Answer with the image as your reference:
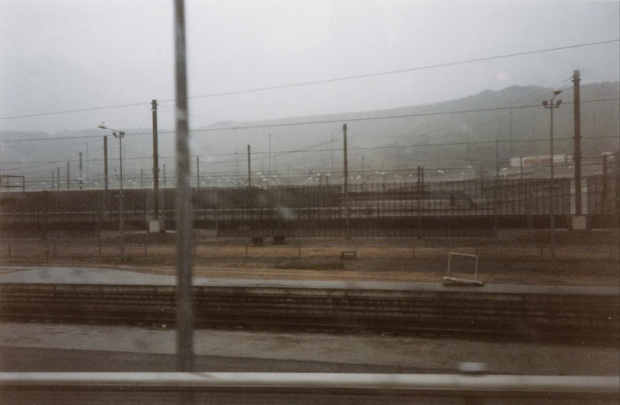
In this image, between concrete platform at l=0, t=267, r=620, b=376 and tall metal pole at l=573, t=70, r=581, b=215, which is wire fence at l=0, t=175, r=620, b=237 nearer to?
tall metal pole at l=573, t=70, r=581, b=215

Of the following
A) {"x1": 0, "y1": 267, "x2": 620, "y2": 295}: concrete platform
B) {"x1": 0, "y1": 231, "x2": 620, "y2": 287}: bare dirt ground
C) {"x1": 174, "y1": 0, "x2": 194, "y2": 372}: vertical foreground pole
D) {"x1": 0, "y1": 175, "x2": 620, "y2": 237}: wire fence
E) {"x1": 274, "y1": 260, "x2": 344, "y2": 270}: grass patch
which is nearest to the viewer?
{"x1": 174, "y1": 0, "x2": 194, "y2": 372}: vertical foreground pole

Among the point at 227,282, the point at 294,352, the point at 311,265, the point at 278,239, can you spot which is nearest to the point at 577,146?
the point at 311,265

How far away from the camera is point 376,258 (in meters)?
20.6

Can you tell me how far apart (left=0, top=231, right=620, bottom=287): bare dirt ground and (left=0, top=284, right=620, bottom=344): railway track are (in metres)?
2.39

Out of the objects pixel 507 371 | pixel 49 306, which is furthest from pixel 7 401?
pixel 49 306

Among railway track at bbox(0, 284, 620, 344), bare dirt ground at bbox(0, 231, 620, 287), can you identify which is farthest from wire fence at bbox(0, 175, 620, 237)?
railway track at bbox(0, 284, 620, 344)

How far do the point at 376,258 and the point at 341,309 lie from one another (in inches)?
424

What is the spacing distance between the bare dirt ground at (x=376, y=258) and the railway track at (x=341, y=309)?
7.86 feet

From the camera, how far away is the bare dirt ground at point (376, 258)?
53.6 ft

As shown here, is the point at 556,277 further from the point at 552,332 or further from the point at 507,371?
the point at 507,371

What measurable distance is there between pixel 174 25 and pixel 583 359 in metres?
7.74

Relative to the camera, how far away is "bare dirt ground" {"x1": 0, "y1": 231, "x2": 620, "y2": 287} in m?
16.3

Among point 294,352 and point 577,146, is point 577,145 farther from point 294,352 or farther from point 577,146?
point 294,352

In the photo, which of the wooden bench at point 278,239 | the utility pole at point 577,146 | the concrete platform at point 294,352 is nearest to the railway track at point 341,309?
the concrete platform at point 294,352
